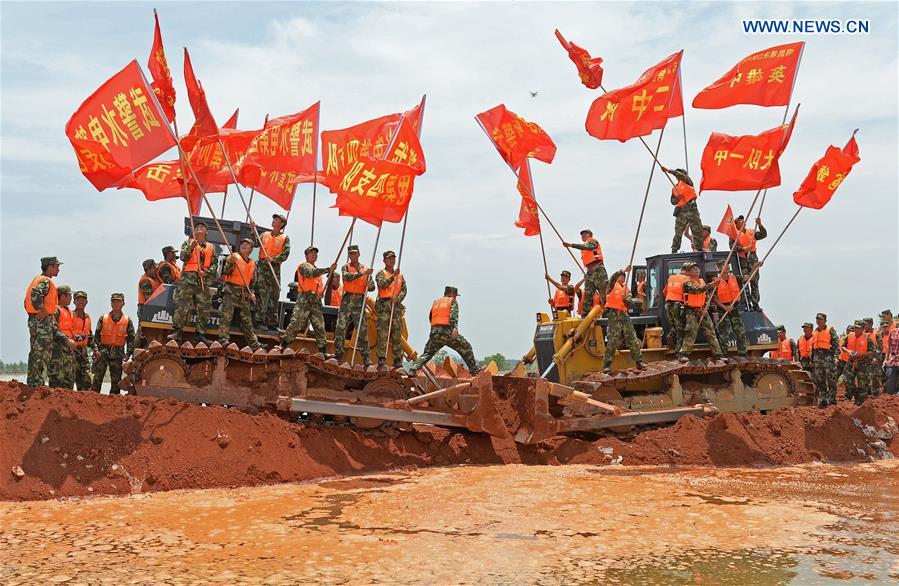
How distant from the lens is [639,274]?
16109 mm

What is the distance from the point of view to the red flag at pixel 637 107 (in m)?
15.4

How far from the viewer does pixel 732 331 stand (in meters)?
14.9

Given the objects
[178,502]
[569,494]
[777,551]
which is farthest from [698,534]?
[178,502]

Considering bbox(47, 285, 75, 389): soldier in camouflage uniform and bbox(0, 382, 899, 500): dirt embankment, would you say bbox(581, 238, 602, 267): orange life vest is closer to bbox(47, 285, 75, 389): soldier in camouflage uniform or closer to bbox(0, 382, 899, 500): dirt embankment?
bbox(0, 382, 899, 500): dirt embankment

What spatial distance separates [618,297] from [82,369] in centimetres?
973

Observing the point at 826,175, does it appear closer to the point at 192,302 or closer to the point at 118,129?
the point at 192,302

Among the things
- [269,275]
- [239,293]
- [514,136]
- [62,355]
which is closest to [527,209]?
[514,136]

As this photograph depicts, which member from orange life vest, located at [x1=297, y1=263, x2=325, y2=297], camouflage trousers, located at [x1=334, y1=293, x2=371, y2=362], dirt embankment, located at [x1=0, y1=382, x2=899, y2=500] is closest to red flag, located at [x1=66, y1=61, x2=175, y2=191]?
orange life vest, located at [x1=297, y1=263, x2=325, y2=297]

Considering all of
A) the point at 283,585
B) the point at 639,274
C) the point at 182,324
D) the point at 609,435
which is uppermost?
the point at 639,274

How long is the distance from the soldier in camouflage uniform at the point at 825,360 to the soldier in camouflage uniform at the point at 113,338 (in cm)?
1520

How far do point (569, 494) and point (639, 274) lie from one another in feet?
24.8

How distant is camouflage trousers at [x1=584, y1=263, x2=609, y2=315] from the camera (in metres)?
14.6

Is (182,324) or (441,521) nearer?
(441,521)

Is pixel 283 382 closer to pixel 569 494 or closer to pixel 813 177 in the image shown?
pixel 569 494
